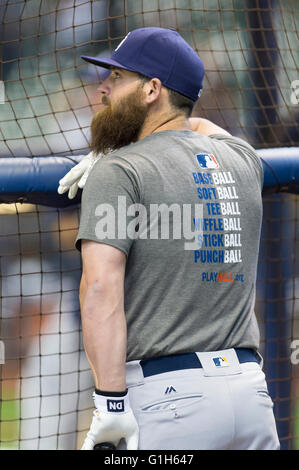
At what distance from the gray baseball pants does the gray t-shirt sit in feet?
0.20

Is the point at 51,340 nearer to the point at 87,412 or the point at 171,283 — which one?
the point at 87,412

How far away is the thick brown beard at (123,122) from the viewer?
1838 millimetres

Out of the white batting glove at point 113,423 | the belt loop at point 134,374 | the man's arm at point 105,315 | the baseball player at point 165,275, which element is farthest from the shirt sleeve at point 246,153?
the white batting glove at point 113,423

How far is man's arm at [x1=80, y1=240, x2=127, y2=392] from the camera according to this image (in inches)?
Result: 62.5

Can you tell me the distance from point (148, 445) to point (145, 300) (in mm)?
364

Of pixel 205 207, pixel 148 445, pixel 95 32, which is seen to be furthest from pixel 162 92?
pixel 95 32

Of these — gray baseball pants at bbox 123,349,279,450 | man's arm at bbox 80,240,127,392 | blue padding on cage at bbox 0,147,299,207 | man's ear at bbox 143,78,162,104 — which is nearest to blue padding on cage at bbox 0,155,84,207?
blue padding on cage at bbox 0,147,299,207

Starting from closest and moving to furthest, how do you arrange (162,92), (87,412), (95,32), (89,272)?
1. (89,272)
2. (162,92)
3. (87,412)
4. (95,32)

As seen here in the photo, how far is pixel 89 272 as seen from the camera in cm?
163

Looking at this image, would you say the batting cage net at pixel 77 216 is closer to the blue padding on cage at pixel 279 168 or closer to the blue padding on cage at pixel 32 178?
the blue padding on cage at pixel 32 178

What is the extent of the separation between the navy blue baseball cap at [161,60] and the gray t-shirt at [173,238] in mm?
167

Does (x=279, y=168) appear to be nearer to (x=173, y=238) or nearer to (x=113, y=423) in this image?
(x=173, y=238)

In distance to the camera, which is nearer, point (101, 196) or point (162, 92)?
point (101, 196)
